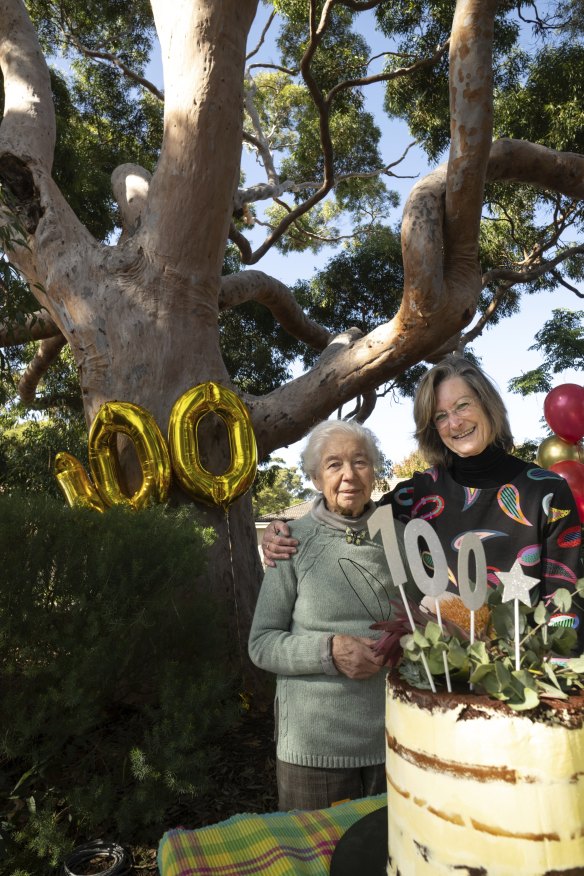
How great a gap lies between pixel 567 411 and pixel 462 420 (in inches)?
→ 166

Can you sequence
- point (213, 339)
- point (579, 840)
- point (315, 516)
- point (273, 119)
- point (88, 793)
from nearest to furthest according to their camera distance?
point (579, 840) → point (315, 516) → point (88, 793) → point (213, 339) → point (273, 119)

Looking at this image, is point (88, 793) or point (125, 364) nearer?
point (88, 793)

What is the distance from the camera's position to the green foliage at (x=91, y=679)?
2.52 meters

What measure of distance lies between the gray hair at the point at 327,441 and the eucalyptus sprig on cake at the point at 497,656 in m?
1.04

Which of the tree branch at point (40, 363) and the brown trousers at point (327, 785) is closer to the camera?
the brown trousers at point (327, 785)

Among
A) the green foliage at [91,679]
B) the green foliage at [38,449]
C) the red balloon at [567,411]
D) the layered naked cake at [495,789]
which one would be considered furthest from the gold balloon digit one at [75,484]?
the green foliage at [38,449]

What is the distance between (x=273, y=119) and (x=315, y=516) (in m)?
16.2

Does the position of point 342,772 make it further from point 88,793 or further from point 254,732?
point 254,732

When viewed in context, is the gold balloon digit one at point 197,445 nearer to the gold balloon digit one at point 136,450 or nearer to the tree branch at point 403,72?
the gold balloon digit one at point 136,450

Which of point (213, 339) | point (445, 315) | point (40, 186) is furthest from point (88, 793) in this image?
point (40, 186)

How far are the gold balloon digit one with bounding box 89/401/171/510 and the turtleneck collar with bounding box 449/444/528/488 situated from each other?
219cm

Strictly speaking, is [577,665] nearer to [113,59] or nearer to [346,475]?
[346,475]

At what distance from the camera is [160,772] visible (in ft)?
8.87

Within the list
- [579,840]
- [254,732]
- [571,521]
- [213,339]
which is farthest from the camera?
[213,339]
